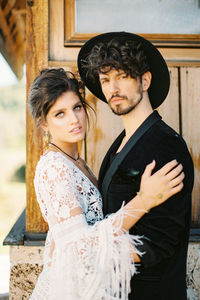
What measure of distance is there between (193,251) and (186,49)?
1.55 meters

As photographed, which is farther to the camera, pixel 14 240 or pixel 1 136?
pixel 1 136

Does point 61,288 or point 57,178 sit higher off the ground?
point 57,178

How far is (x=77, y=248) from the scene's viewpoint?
4.47ft

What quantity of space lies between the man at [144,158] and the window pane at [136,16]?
27.9 inches

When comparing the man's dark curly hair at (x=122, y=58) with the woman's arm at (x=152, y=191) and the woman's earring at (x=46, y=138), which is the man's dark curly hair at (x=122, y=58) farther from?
the woman's earring at (x=46, y=138)

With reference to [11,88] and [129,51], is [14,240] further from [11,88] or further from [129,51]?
[11,88]

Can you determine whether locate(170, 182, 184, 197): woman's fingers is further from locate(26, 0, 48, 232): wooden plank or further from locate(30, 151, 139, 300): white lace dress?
locate(26, 0, 48, 232): wooden plank

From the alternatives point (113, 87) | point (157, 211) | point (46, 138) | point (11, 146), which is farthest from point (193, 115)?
point (11, 146)

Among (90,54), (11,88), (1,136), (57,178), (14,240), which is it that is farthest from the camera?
(11,88)

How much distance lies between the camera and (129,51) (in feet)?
5.27

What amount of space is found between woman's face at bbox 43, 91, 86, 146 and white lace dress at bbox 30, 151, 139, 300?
235 mm

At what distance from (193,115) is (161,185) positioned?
1.23 metres

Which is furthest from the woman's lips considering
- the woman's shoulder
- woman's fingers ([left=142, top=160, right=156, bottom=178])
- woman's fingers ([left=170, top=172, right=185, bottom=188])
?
woman's fingers ([left=170, top=172, right=185, bottom=188])

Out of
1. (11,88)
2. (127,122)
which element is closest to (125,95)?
(127,122)
